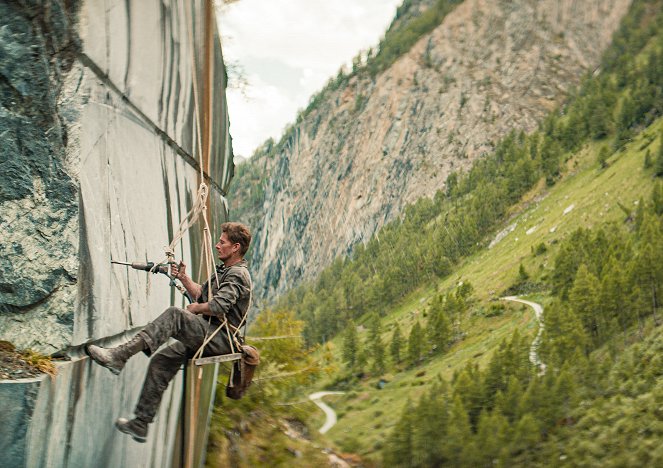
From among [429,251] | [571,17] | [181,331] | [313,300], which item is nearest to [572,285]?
[429,251]

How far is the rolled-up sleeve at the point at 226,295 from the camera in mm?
4953

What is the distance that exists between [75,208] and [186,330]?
4.33ft

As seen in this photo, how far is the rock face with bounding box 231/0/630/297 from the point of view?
443 feet

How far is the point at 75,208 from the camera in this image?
4.39 m

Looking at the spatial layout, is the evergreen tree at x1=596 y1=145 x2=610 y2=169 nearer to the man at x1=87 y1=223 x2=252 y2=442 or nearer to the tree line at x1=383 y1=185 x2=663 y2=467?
the tree line at x1=383 y1=185 x2=663 y2=467

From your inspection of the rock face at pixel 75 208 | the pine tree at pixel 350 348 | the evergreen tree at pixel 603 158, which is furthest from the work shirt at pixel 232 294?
the evergreen tree at pixel 603 158

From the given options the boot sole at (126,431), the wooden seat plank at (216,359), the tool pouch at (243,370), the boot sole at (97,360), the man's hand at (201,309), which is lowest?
the boot sole at (126,431)

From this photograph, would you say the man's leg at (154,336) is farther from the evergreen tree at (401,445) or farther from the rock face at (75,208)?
the evergreen tree at (401,445)

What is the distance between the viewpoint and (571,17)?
5655 inches

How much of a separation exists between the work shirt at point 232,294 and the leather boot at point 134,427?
3.39 feet

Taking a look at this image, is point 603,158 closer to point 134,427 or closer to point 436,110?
point 436,110

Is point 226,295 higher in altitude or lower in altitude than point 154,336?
higher

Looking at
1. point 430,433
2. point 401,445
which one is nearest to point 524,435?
point 430,433

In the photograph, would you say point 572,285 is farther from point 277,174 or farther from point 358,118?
point 277,174
